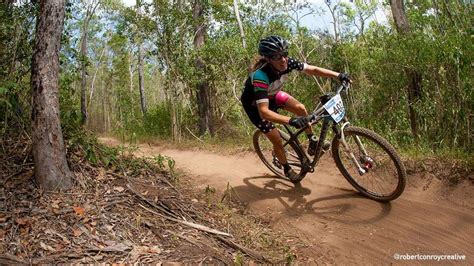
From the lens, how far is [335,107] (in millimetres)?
3891

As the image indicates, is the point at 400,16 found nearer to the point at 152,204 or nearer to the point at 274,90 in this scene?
the point at 274,90

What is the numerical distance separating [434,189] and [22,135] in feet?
15.2

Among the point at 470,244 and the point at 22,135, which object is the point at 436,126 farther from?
the point at 22,135

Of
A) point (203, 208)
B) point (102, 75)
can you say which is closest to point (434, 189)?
point (203, 208)

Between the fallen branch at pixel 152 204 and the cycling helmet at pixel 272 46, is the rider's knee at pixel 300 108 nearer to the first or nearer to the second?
the cycling helmet at pixel 272 46

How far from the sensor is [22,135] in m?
4.05

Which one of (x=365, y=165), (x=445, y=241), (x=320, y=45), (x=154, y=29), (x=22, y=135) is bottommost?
(x=445, y=241)

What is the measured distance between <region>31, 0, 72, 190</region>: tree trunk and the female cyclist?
203 centimetres

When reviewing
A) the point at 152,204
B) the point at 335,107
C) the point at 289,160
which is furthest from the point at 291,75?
the point at 152,204

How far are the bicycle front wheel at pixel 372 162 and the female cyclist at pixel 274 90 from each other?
0.91 ft

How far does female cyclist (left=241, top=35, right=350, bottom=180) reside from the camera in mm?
3957

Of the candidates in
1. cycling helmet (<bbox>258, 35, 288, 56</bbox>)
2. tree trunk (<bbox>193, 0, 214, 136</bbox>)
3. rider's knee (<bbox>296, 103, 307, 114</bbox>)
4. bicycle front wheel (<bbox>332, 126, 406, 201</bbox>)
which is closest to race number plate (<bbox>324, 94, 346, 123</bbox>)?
bicycle front wheel (<bbox>332, 126, 406, 201</bbox>)

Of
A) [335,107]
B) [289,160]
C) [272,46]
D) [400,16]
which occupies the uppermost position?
[400,16]

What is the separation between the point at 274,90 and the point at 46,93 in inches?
97.5
